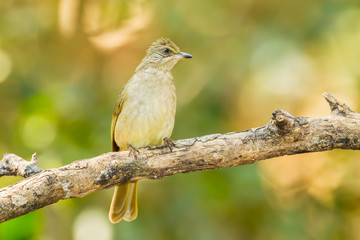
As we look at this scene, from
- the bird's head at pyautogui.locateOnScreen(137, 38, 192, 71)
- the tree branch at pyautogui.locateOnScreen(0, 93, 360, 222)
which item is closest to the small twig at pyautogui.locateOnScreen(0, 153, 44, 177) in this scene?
the tree branch at pyautogui.locateOnScreen(0, 93, 360, 222)

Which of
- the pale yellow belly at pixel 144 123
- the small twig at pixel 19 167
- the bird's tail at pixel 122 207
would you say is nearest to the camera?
the small twig at pixel 19 167

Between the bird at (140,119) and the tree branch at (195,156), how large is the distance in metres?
0.58

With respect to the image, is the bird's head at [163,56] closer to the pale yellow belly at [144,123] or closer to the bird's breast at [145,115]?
the bird's breast at [145,115]

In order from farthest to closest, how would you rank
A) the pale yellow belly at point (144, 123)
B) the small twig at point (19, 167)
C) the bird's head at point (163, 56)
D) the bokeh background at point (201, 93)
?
the bokeh background at point (201, 93)
the bird's head at point (163, 56)
the pale yellow belly at point (144, 123)
the small twig at point (19, 167)

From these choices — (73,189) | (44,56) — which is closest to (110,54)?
(44,56)

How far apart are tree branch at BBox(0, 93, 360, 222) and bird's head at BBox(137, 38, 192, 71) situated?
134 centimetres

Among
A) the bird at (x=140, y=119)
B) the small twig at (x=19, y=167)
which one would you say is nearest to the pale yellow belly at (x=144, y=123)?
the bird at (x=140, y=119)

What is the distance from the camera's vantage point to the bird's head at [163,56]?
4.98 m

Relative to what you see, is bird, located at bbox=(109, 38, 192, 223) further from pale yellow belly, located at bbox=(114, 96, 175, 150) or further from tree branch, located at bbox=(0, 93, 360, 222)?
tree branch, located at bbox=(0, 93, 360, 222)

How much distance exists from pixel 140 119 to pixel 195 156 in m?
0.95

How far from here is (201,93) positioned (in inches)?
255

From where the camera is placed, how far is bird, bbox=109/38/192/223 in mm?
4520

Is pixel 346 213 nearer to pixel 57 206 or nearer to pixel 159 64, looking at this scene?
pixel 159 64

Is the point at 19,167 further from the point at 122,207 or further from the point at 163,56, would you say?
the point at 163,56
